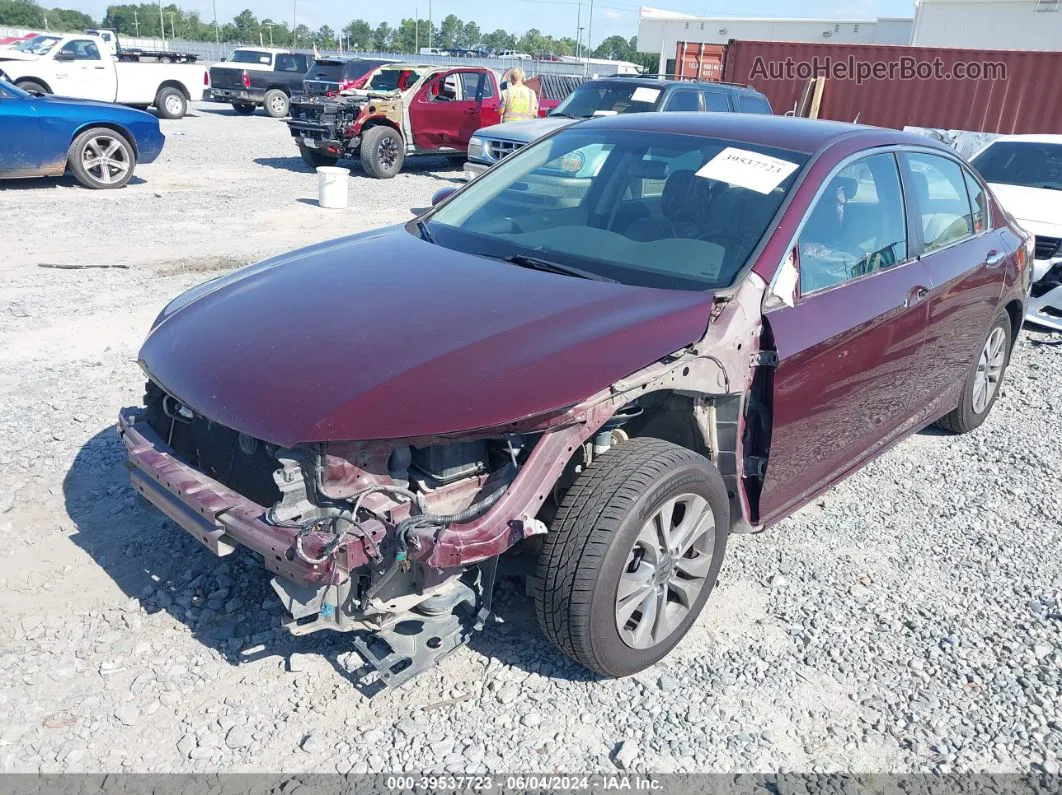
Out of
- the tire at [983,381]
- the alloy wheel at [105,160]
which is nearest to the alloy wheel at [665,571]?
the tire at [983,381]

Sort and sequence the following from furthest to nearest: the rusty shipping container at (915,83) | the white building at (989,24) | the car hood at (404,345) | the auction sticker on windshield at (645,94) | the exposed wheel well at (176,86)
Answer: the white building at (989,24), the exposed wheel well at (176,86), the rusty shipping container at (915,83), the auction sticker on windshield at (645,94), the car hood at (404,345)

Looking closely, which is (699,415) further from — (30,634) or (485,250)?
(30,634)

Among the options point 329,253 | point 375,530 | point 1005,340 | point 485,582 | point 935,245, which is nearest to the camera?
point 375,530

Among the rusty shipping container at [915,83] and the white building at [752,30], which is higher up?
the white building at [752,30]

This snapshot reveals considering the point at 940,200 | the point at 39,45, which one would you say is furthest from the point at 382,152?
the point at 940,200

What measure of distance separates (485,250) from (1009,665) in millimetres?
2562

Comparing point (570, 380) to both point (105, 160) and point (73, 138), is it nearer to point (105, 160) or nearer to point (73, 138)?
point (73, 138)

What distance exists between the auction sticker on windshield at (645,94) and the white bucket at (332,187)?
3950 mm

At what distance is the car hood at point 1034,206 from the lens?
741 cm

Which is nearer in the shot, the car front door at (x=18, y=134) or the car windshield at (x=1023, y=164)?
the car windshield at (x=1023, y=164)

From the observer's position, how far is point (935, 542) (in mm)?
4031

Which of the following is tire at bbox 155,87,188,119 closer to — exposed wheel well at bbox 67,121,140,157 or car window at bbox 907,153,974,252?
exposed wheel well at bbox 67,121,140,157

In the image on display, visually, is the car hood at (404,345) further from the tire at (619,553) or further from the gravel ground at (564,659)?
the gravel ground at (564,659)

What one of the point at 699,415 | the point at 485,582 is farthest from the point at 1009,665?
the point at 485,582
